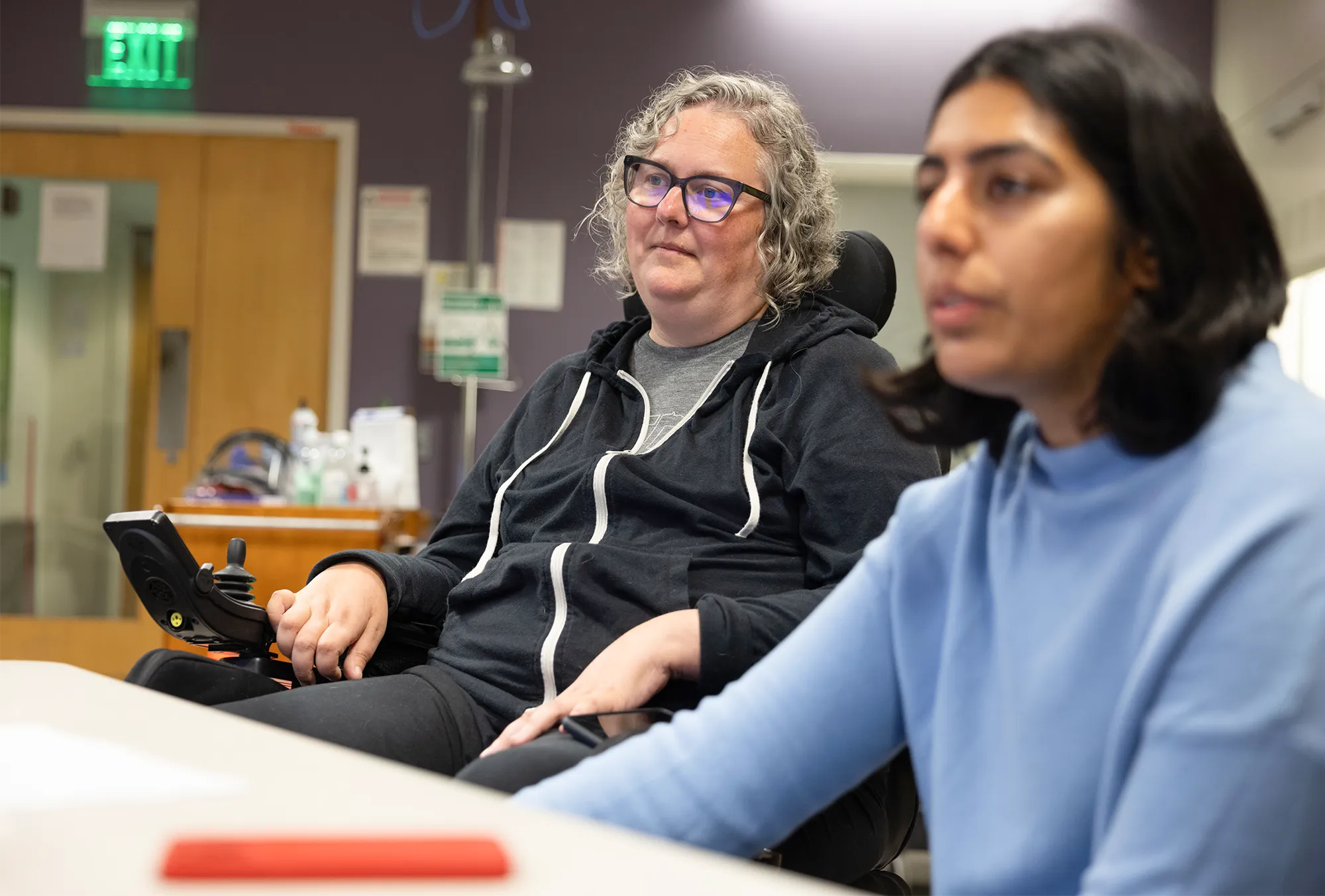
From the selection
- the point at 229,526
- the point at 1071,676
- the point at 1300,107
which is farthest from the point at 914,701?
the point at 1300,107

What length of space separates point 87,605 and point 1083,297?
474 centimetres

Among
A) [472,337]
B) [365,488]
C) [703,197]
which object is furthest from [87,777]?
[472,337]

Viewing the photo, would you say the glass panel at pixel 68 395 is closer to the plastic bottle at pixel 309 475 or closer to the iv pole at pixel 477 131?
the iv pole at pixel 477 131

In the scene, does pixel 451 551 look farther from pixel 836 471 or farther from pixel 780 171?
pixel 780 171

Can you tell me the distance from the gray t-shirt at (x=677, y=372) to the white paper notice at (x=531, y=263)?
311 cm

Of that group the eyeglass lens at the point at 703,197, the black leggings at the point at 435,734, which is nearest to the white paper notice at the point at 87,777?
the black leggings at the point at 435,734

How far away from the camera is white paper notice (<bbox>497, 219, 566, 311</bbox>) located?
481 centimetres

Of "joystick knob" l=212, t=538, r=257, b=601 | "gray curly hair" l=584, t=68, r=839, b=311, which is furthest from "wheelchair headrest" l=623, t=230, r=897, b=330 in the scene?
"joystick knob" l=212, t=538, r=257, b=601

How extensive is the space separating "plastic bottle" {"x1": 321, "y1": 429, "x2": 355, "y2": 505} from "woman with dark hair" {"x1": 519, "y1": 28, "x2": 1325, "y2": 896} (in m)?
2.82

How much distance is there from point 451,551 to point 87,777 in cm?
110

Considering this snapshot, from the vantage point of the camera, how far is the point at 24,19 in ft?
15.9

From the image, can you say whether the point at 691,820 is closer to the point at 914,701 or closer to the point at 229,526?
the point at 914,701

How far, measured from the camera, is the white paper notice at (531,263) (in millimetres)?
4812

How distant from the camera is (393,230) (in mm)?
4840
